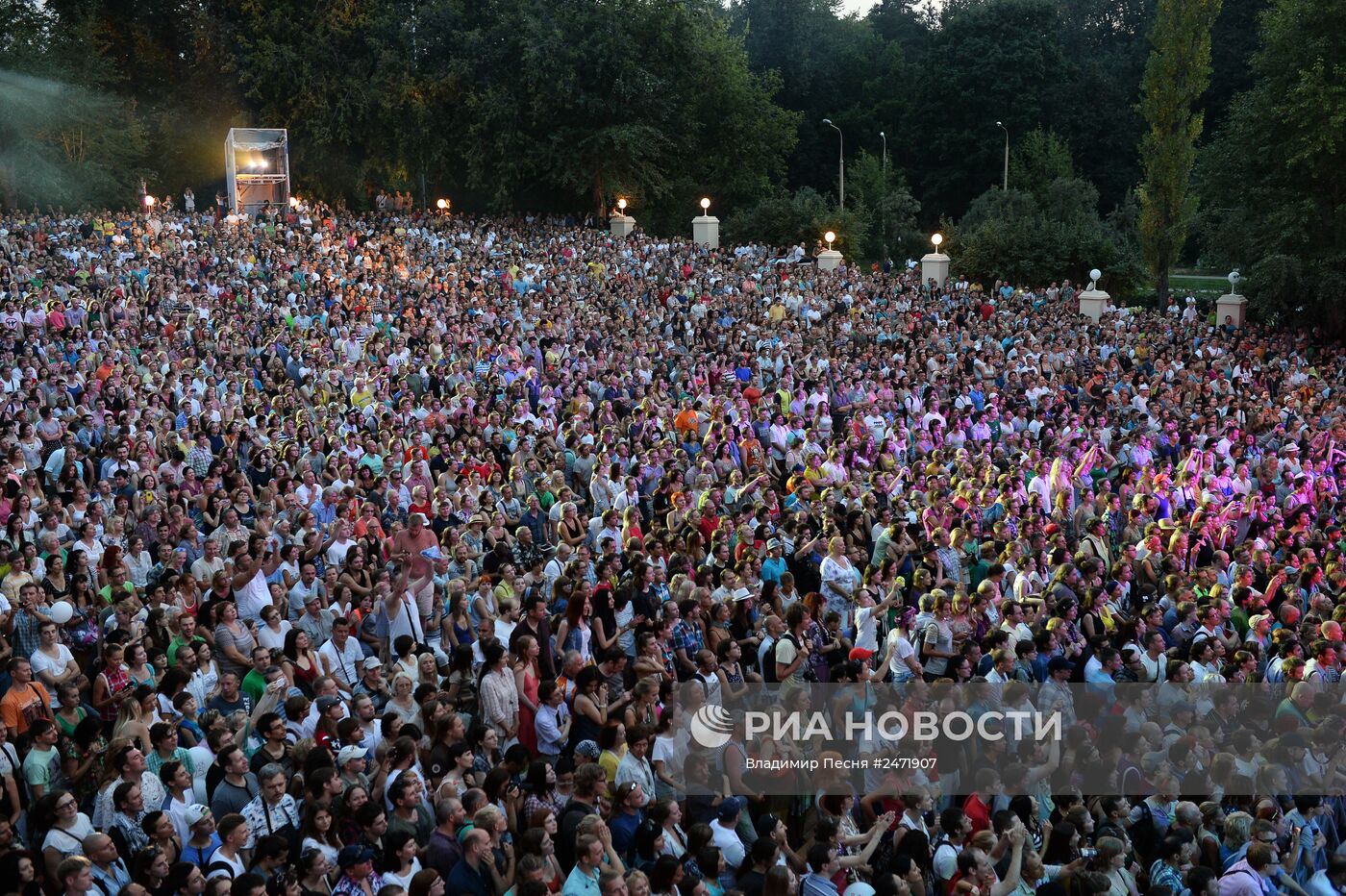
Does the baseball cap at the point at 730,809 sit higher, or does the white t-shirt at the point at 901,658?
the white t-shirt at the point at 901,658

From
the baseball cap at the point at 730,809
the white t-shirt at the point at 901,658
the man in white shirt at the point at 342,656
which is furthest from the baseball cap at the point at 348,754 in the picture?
the white t-shirt at the point at 901,658

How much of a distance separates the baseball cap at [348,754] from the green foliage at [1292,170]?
1032 inches

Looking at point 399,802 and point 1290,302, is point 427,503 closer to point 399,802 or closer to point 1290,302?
point 399,802

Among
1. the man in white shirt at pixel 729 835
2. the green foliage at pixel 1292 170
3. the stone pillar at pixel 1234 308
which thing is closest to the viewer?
the man in white shirt at pixel 729 835

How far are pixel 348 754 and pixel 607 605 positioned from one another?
2.95m

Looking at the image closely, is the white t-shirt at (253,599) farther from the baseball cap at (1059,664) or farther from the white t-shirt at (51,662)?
the baseball cap at (1059,664)

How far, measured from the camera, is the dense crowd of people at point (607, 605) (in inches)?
258

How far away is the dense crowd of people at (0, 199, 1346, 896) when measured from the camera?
6.54 m

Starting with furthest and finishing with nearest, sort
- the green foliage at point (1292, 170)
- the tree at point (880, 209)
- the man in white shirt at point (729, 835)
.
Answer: the tree at point (880, 209) < the green foliage at point (1292, 170) < the man in white shirt at point (729, 835)

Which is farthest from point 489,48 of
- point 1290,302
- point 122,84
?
point 1290,302

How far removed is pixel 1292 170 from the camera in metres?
29.8

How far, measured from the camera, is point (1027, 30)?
170 ft

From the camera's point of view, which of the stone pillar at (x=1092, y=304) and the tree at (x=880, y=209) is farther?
the tree at (x=880, y=209)

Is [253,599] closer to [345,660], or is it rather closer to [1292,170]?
[345,660]
